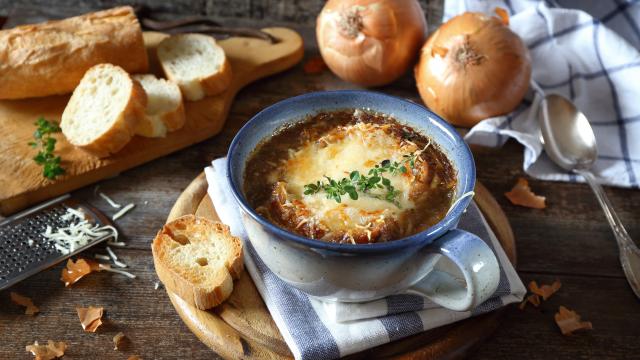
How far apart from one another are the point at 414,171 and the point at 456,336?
1.55ft

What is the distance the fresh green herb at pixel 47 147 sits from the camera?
2330mm

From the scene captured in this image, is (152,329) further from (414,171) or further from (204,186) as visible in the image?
(414,171)

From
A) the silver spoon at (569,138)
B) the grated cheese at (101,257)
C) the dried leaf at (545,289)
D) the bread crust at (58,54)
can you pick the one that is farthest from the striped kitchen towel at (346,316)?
the bread crust at (58,54)

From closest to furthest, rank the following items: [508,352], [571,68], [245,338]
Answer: [245,338] → [508,352] → [571,68]

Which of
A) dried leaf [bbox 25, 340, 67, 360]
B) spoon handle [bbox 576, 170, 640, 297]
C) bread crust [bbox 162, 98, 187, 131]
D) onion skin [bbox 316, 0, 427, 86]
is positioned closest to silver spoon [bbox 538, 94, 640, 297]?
spoon handle [bbox 576, 170, 640, 297]

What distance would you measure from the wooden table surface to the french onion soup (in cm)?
48

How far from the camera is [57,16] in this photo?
3.39 metres

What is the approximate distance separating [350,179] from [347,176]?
0.04m

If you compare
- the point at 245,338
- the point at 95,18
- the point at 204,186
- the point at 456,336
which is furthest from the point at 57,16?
the point at 456,336

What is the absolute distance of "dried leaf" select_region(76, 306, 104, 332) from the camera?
1.86 meters

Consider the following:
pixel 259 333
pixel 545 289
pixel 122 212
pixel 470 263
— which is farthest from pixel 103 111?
pixel 545 289

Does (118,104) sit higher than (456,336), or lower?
higher

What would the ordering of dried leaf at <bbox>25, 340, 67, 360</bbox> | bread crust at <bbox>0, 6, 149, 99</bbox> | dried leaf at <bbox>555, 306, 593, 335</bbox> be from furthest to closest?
bread crust at <bbox>0, 6, 149, 99</bbox> < dried leaf at <bbox>555, 306, 593, 335</bbox> < dried leaf at <bbox>25, 340, 67, 360</bbox>

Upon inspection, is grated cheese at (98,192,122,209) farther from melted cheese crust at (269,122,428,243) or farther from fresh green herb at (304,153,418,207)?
fresh green herb at (304,153,418,207)
